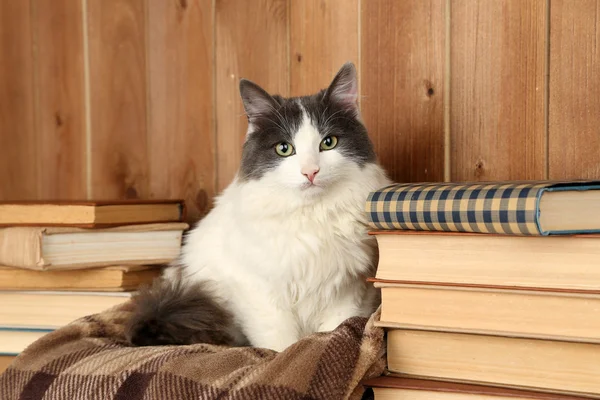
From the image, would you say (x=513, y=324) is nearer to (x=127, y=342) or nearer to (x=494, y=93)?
(x=494, y=93)

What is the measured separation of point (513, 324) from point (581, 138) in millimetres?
494

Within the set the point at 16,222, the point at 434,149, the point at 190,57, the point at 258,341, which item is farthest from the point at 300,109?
the point at 16,222

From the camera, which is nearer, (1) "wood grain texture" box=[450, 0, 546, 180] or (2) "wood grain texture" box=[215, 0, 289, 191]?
(1) "wood grain texture" box=[450, 0, 546, 180]

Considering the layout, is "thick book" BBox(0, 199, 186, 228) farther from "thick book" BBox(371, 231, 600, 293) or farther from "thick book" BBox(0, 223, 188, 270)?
"thick book" BBox(371, 231, 600, 293)

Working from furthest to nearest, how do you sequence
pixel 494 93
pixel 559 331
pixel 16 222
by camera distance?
pixel 16 222, pixel 494 93, pixel 559 331

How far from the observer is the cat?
1222 millimetres

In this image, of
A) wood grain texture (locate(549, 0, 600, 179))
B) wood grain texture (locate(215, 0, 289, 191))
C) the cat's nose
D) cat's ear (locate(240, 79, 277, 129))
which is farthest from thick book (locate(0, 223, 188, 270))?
wood grain texture (locate(549, 0, 600, 179))

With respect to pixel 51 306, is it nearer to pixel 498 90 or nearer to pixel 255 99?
pixel 255 99

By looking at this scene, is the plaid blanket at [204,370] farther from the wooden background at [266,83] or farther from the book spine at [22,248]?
the wooden background at [266,83]

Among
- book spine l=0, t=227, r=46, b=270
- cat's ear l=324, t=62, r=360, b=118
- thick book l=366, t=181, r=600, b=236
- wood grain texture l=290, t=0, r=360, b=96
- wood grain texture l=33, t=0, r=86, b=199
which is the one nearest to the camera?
thick book l=366, t=181, r=600, b=236

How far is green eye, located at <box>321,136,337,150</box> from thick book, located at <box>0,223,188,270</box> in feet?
1.65

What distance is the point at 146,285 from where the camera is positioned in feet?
4.66

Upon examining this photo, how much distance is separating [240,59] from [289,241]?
24.3 inches

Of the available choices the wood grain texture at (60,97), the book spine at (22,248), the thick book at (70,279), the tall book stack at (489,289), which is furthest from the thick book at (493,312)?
the wood grain texture at (60,97)
